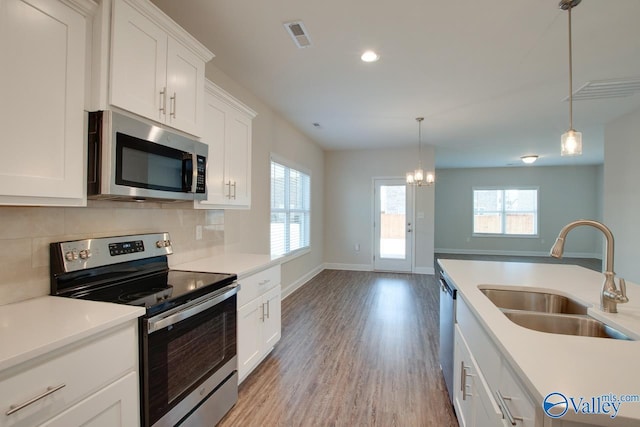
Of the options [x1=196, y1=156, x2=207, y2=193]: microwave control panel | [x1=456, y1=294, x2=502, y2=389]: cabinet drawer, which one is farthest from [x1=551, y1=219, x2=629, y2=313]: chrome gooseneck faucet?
[x1=196, y1=156, x2=207, y2=193]: microwave control panel

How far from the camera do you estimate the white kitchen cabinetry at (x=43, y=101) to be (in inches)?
44.2

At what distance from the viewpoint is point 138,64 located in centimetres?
158

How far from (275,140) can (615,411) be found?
409cm

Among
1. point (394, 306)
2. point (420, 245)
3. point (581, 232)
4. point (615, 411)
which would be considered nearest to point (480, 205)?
point (581, 232)

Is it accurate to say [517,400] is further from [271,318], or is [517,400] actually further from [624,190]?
[624,190]

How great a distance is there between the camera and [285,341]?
10.1 feet

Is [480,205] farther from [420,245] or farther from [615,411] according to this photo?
[615,411]

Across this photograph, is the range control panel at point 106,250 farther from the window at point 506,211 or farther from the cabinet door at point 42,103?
the window at point 506,211

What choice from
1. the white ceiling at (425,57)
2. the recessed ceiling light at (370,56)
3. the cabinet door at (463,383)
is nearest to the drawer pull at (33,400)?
the cabinet door at (463,383)

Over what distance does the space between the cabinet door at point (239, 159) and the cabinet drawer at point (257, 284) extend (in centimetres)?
66

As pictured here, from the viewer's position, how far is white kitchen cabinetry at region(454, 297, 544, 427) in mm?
920

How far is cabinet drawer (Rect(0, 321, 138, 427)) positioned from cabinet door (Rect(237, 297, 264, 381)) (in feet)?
2.96

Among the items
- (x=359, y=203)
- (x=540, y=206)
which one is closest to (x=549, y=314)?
(x=359, y=203)

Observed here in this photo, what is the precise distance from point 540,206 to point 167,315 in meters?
10.3
